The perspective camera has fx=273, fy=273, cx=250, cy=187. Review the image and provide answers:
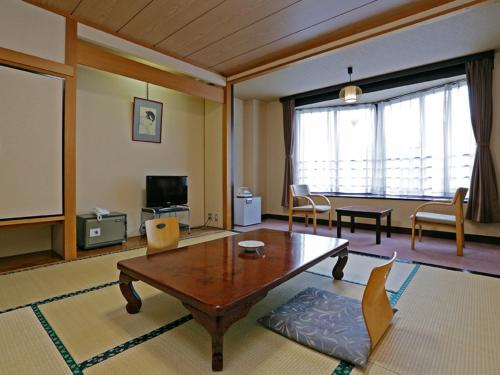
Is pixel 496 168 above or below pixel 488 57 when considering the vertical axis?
below

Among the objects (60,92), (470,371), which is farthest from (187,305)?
(60,92)

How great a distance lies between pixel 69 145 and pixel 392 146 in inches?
195

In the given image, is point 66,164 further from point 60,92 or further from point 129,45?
point 129,45

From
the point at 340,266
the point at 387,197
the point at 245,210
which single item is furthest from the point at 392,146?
the point at 340,266

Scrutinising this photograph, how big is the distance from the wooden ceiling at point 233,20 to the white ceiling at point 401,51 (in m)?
0.29

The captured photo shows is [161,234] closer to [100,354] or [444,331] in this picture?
[100,354]

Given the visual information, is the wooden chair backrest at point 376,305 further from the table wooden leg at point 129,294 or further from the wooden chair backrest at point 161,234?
the wooden chair backrest at point 161,234

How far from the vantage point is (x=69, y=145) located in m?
2.96

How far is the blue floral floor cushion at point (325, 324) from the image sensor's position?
140cm

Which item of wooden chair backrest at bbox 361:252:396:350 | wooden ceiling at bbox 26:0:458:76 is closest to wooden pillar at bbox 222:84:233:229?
wooden ceiling at bbox 26:0:458:76

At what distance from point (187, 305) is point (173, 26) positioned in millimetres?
3049

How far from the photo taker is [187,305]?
133cm

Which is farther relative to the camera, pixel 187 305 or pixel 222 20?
pixel 222 20

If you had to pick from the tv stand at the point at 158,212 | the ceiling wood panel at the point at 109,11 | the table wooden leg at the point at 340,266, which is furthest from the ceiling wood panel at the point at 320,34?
the table wooden leg at the point at 340,266
